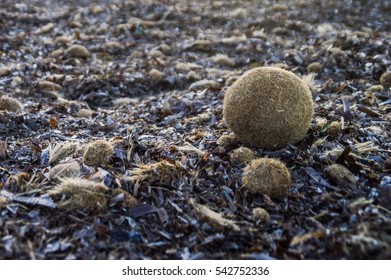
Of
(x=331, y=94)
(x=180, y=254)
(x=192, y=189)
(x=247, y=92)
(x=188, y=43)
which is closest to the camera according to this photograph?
(x=180, y=254)

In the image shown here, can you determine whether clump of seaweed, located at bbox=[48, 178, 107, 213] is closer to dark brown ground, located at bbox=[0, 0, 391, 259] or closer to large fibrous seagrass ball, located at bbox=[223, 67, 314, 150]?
dark brown ground, located at bbox=[0, 0, 391, 259]

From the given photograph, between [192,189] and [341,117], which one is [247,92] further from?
[341,117]

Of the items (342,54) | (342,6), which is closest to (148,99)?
(342,54)

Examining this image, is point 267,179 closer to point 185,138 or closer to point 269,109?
point 269,109

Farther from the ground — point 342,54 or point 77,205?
point 77,205

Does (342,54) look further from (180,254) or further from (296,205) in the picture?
(180,254)

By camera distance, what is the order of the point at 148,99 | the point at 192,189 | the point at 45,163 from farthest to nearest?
1. the point at 148,99
2. the point at 45,163
3. the point at 192,189

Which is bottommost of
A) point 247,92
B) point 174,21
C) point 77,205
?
point 174,21

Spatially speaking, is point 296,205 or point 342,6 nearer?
point 296,205

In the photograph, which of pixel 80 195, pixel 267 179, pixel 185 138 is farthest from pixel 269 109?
pixel 80 195
